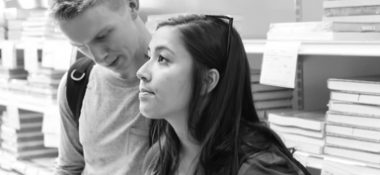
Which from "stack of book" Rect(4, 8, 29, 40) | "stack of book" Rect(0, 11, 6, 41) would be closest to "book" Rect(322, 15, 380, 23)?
"stack of book" Rect(4, 8, 29, 40)

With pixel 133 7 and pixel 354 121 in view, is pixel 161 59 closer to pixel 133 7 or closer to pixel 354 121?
pixel 133 7

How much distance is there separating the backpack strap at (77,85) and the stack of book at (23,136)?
4.64 ft

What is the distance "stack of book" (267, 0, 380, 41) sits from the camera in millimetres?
1424

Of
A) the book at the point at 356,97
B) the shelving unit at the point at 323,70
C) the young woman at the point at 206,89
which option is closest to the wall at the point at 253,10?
the shelving unit at the point at 323,70

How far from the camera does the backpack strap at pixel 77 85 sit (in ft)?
4.68

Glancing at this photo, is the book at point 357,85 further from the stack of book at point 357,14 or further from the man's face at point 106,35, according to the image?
the man's face at point 106,35

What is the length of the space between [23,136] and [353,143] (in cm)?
185

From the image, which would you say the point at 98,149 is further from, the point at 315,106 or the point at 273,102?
the point at 315,106

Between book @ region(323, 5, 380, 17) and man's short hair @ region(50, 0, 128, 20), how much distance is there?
60 cm

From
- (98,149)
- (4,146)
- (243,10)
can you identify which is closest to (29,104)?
(4,146)

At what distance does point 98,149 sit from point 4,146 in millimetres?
1737

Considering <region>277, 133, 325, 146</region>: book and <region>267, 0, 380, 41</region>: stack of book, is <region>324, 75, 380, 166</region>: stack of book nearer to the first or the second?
<region>277, 133, 325, 146</region>: book

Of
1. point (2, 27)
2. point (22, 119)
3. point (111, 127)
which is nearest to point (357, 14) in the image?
point (111, 127)

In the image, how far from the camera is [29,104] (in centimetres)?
257
